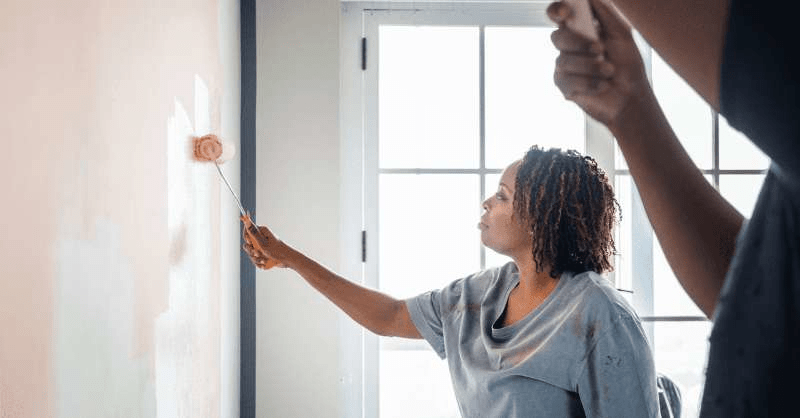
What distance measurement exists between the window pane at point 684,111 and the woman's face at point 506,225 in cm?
85

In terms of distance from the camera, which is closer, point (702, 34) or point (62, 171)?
point (702, 34)

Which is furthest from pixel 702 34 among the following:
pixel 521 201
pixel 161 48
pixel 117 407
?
pixel 521 201

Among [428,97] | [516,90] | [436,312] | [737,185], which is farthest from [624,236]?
[436,312]

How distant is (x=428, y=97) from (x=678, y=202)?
5.64ft

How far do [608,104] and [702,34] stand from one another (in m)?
0.15

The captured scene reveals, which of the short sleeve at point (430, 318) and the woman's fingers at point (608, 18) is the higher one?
the woman's fingers at point (608, 18)

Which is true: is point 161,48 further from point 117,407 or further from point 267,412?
point 267,412

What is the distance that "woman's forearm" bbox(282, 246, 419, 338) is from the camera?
5.43ft

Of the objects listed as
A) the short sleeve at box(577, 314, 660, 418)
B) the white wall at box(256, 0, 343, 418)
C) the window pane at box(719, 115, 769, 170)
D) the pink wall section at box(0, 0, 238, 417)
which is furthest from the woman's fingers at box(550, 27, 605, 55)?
the window pane at box(719, 115, 769, 170)

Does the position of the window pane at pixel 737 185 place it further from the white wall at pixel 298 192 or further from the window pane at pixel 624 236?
the white wall at pixel 298 192

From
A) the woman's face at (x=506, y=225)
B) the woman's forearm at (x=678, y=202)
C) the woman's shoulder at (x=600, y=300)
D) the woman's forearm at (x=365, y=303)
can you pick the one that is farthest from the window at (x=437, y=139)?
the woman's forearm at (x=678, y=202)

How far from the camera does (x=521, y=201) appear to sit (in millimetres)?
1515

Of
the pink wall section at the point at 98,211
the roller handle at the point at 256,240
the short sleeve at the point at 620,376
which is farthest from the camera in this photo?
the roller handle at the point at 256,240

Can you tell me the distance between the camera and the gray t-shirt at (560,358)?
52.1 inches
